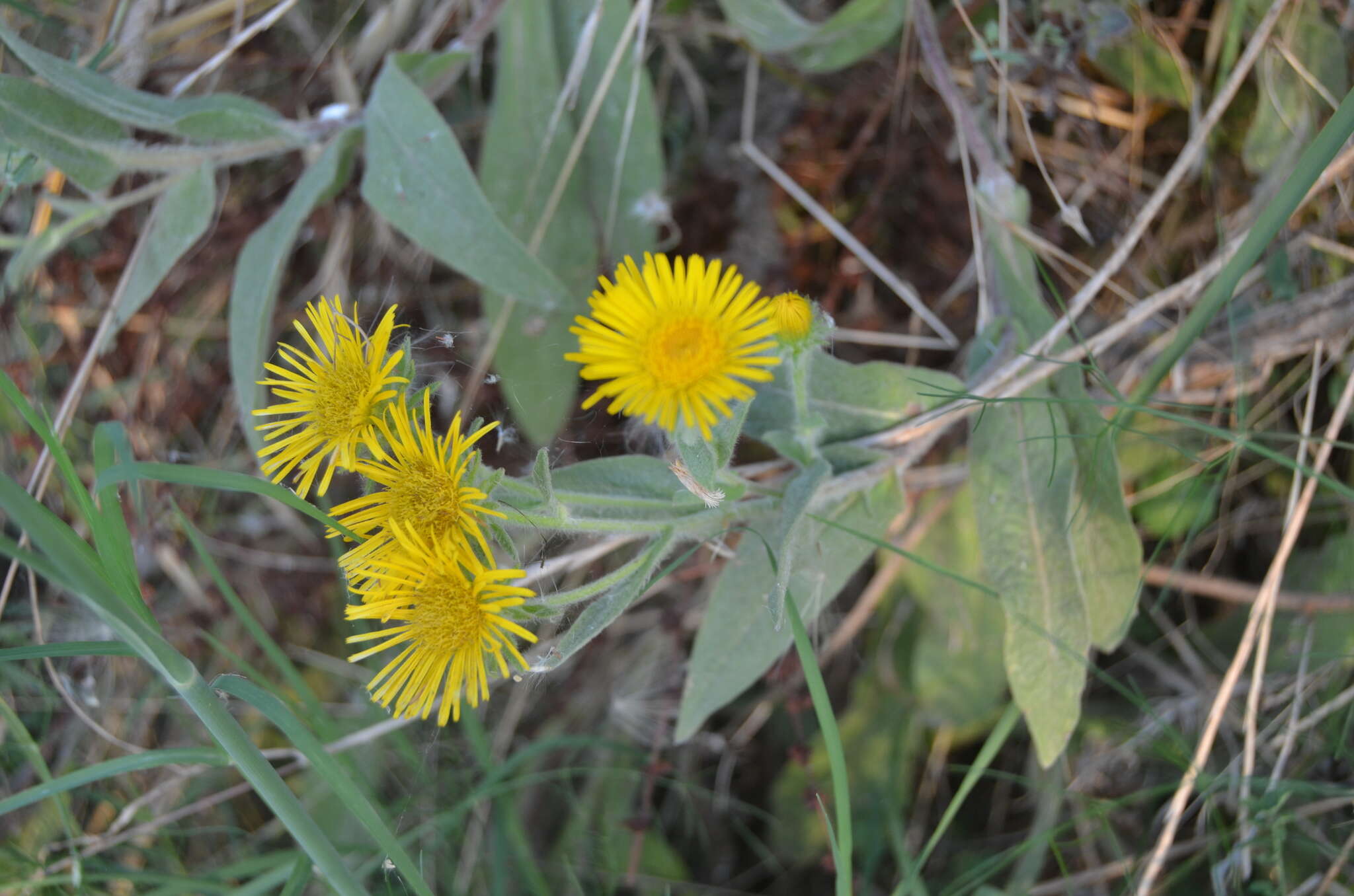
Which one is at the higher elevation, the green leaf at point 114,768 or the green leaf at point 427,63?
the green leaf at point 427,63

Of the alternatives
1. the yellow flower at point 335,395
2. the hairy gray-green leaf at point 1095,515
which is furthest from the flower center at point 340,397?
the hairy gray-green leaf at point 1095,515

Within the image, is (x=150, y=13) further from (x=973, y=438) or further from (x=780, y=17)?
(x=973, y=438)

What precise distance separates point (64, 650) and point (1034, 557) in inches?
76.7

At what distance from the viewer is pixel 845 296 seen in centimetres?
307

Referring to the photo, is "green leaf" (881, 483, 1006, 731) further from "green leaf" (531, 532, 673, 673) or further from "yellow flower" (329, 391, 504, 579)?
"yellow flower" (329, 391, 504, 579)

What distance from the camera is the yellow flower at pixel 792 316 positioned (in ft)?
5.64

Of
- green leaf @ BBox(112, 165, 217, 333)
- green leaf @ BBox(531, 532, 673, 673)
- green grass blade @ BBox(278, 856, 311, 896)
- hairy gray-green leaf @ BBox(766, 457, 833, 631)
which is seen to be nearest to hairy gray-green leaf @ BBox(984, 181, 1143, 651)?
hairy gray-green leaf @ BBox(766, 457, 833, 631)

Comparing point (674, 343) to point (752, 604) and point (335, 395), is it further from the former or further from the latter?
point (752, 604)

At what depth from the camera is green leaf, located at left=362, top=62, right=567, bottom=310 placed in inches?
89.5

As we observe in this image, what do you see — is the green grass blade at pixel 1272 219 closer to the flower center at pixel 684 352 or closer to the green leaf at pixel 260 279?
the flower center at pixel 684 352

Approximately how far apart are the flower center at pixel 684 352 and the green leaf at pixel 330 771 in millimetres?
875

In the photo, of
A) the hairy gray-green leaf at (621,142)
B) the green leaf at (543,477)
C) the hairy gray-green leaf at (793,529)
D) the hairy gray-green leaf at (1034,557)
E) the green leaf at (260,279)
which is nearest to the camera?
the green leaf at (543,477)

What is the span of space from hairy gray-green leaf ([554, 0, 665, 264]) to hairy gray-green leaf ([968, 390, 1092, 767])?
1136 mm

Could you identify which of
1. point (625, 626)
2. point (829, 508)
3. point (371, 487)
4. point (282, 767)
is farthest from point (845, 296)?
point (282, 767)
